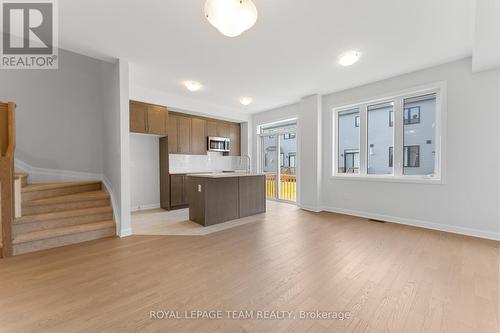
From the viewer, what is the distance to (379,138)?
14.1 feet

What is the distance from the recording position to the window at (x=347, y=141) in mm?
4656

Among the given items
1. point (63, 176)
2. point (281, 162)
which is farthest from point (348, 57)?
point (63, 176)

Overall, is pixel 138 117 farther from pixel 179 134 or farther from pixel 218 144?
pixel 218 144

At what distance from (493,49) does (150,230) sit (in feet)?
18.4

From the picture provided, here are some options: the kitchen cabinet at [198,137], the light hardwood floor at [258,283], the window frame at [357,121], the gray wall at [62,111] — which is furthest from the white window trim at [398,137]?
the gray wall at [62,111]

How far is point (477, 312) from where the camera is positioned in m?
1.59

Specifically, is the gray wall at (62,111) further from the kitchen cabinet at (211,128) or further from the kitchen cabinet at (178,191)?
the kitchen cabinet at (211,128)

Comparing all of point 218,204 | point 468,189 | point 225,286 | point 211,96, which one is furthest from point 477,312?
point 211,96

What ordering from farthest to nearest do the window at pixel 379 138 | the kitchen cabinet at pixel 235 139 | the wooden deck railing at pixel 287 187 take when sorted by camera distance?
1. the kitchen cabinet at pixel 235 139
2. the wooden deck railing at pixel 287 187
3. the window at pixel 379 138

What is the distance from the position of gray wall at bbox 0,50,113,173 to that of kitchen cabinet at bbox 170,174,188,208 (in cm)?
153

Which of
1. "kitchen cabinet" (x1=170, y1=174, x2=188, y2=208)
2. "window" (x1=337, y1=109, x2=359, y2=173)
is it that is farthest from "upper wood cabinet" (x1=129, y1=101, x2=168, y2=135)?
"window" (x1=337, y1=109, x2=359, y2=173)

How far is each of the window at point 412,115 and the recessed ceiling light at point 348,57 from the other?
1.65 meters

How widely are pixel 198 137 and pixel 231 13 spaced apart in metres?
4.32

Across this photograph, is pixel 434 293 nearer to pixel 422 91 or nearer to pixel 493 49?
pixel 493 49
